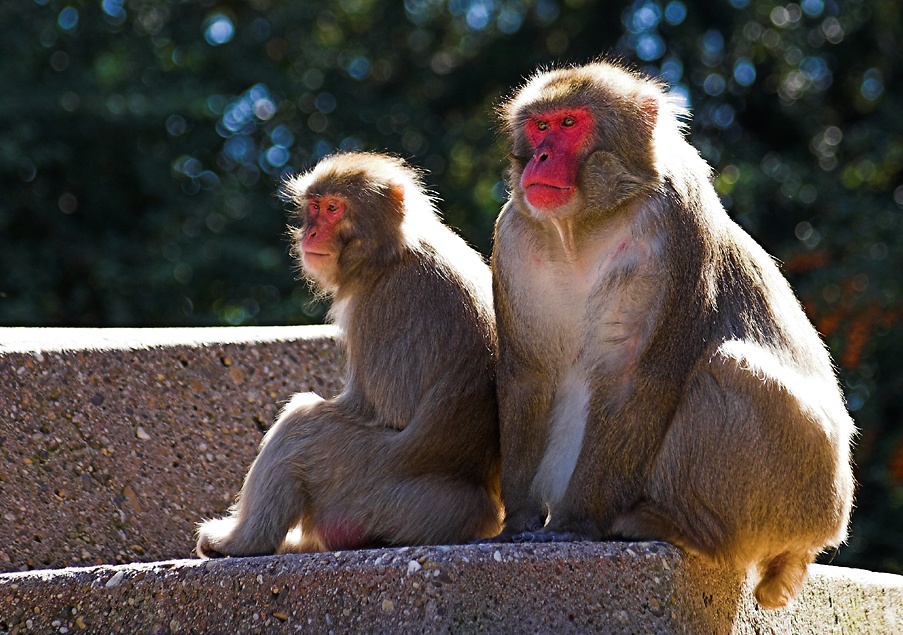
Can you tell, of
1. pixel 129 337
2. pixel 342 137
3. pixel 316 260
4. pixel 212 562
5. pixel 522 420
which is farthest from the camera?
pixel 342 137

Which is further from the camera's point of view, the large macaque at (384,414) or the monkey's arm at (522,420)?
the large macaque at (384,414)

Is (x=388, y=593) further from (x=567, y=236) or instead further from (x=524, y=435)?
(x=567, y=236)

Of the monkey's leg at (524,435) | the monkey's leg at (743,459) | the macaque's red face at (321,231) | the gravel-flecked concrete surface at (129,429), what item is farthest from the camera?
the gravel-flecked concrete surface at (129,429)

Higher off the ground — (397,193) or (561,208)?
(561,208)

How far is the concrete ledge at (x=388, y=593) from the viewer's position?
4125 mm

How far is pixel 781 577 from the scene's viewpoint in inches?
192

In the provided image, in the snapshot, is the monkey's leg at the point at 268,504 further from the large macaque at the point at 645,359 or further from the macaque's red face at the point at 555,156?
the macaque's red face at the point at 555,156

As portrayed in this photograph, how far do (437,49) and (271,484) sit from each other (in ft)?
39.2

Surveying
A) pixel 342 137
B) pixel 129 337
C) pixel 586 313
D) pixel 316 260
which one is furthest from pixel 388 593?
pixel 342 137

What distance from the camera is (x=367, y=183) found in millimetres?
5625

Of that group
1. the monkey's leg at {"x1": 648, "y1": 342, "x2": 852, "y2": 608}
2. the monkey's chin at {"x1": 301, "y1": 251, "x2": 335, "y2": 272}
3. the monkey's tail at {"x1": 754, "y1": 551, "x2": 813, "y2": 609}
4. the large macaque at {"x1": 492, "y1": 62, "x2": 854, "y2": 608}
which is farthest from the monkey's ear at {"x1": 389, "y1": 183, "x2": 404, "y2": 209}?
the monkey's tail at {"x1": 754, "y1": 551, "x2": 813, "y2": 609}

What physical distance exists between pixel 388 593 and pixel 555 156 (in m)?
1.71

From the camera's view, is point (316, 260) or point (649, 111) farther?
point (316, 260)

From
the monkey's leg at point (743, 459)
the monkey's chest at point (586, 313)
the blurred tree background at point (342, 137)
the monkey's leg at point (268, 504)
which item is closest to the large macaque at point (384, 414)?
the monkey's leg at point (268, 504)
